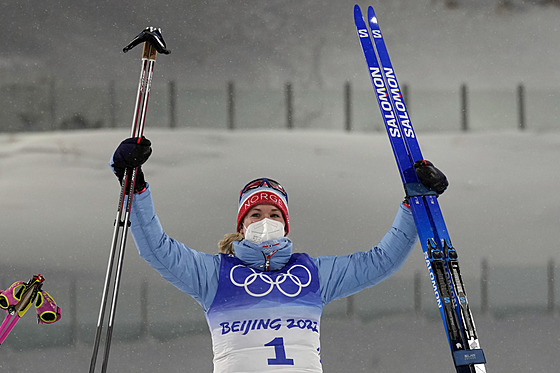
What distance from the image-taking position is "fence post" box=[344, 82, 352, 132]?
5.27m

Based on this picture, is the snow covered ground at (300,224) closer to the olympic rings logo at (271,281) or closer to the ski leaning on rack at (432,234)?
the ski leaning on rack at (432,234)

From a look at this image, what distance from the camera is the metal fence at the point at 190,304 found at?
16.0 ft

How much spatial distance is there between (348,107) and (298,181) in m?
0.73

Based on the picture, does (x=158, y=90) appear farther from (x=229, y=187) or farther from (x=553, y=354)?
(x=553, y=354)

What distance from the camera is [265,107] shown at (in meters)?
5.30

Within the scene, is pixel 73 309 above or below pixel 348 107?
below

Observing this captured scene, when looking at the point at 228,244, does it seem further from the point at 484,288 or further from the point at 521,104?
the point at 521,104

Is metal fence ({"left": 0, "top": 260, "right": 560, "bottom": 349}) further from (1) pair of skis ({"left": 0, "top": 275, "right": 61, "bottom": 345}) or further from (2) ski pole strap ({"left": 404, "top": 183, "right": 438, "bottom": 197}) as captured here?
(2) ski pole strap ({"left": 404, "top": 183, "right": 438, "bottom": 197})

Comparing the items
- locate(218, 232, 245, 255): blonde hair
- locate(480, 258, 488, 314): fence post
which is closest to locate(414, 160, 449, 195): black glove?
locate(218, 232, 245, 255): blonde hair

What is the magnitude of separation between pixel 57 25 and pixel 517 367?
13.9ft

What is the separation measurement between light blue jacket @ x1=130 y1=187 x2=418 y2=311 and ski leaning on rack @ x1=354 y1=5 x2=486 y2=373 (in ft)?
0.25

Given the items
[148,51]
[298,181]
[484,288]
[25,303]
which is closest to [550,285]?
[484,288]

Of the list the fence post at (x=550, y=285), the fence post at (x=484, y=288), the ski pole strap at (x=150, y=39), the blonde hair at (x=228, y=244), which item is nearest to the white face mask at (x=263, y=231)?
the blonde hair at (x=228, y=244)

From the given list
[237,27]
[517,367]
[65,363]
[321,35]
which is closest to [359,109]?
[321,35]
